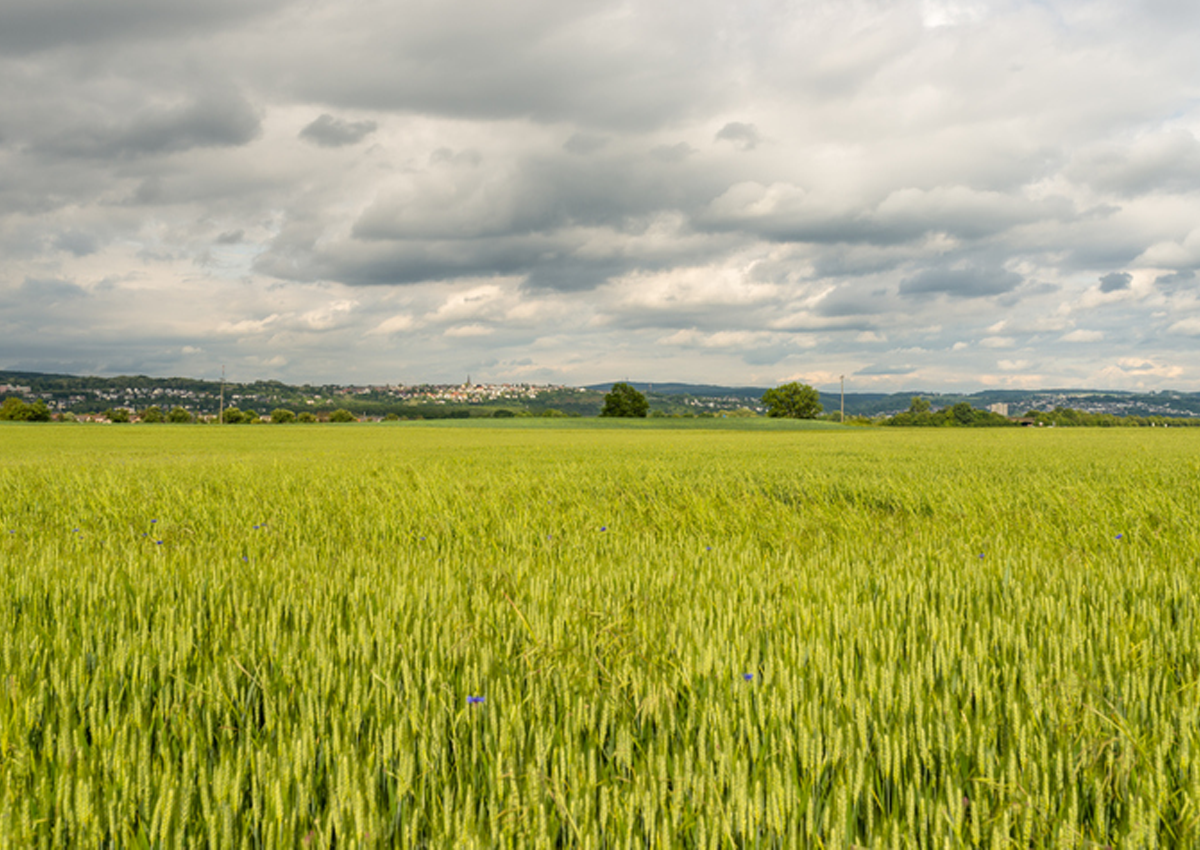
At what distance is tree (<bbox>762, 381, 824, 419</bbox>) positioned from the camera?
14050cm

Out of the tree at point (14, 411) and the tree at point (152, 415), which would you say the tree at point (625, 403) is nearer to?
the tree at point (152, 415)

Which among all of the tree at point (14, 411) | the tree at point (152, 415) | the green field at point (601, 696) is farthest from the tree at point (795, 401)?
the green field at point (601, 696)

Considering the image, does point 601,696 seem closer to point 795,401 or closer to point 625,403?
point 625,403

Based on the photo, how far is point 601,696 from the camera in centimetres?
229

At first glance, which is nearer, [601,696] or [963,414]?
[601,696]

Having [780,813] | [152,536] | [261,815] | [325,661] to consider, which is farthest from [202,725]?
[152,536]

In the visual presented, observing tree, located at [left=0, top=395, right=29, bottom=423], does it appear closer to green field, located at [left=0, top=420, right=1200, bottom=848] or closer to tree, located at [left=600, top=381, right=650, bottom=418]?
tree, located at [left=600, top=381, right=650, bottom=418]

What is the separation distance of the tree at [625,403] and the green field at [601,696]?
129508 millimetres

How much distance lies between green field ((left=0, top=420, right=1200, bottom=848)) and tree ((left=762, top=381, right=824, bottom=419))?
459ft

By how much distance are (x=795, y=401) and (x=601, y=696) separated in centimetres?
14595

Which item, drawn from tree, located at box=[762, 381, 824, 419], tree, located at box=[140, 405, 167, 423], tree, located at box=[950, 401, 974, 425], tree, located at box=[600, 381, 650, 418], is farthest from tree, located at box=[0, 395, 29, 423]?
tree, located at box=[950, 401, 974, 425]

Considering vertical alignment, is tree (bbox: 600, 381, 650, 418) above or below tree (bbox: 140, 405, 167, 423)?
above

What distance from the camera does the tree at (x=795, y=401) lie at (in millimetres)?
140500

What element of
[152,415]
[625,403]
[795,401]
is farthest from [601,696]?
[795,401]
